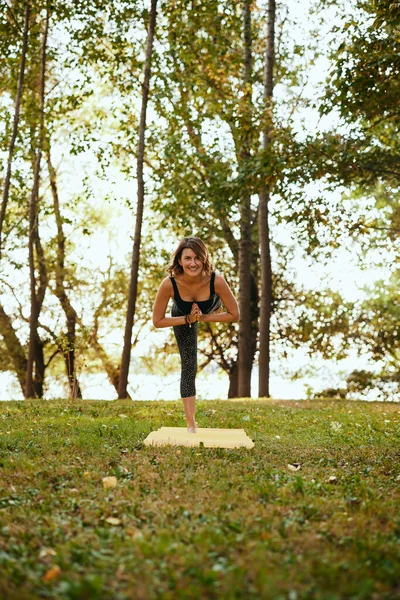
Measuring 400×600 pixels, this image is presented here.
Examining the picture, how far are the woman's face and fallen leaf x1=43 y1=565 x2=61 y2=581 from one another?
4.40 meters

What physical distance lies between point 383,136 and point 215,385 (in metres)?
12.3

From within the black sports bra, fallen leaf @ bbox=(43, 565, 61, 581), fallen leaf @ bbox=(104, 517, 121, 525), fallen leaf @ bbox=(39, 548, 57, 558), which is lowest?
fallen leaf @ bbox=(43, 565, 61, 581)

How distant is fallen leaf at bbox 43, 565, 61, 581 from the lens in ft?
9.53

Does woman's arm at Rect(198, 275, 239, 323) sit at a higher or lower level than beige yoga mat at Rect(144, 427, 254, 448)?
higher

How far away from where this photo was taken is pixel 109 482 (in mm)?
4703

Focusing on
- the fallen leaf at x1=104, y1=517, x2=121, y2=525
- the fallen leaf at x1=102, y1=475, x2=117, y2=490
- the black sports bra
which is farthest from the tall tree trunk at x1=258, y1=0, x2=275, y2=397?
the fallen leaf at x1=104, y1=517, x2=121, y2=525

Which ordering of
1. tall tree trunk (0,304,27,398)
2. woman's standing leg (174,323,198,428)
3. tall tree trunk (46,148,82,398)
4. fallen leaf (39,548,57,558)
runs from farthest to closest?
tall tree trunk (0,304,27,398) < tall tree trunk (46,148,82,398) < woman's standing leg (174,323,198,428) < fallen leaf (39,548,57,558)

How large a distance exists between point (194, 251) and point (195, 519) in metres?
3.67

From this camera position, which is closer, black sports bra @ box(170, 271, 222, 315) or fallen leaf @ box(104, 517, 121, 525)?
fallen leaf @ box(104, 517, 121, 525)

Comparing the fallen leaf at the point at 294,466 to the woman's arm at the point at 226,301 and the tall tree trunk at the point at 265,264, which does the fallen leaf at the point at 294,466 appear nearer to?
the woman's arm at the point at 226,301

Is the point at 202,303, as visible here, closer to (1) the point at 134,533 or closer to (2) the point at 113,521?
(2) the point at 113,521

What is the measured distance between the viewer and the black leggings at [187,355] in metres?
7.41

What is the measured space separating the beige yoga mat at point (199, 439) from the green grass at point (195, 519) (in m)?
0.19

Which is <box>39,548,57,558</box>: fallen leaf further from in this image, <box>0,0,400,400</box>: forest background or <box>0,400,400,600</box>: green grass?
<box>0,0,400,400</box>: forest background
